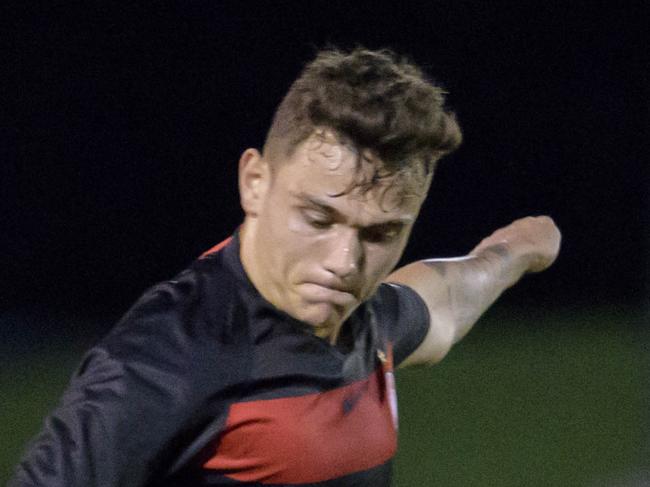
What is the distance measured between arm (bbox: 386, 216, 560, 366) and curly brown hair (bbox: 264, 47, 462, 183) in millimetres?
801

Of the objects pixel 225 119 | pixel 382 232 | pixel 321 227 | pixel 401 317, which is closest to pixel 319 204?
pixel 321 227

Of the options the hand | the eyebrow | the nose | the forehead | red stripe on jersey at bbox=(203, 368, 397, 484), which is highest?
the forehead

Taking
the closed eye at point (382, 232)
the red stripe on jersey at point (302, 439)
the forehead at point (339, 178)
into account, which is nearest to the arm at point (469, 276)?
the red stripe on jersey at point (302, 439)

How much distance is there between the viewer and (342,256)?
6.50 feet

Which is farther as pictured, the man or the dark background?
the dark background

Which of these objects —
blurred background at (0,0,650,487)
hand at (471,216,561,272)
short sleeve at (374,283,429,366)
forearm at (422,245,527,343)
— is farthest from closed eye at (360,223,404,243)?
blurred background at (0,0,650,487)

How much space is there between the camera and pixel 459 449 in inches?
214

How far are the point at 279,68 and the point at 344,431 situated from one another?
4755 millimetres

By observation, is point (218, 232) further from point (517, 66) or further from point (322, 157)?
point (322, 157)

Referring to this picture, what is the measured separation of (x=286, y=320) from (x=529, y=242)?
4.18 feet

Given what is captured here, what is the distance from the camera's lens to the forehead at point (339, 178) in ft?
6.42

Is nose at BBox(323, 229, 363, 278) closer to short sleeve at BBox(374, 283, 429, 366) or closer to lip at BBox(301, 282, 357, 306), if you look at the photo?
lip at BBox(301, 282, 357, 306)

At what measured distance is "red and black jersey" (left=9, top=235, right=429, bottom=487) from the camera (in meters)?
1.76

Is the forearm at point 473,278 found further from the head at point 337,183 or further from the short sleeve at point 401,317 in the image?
the head at point 337,183
